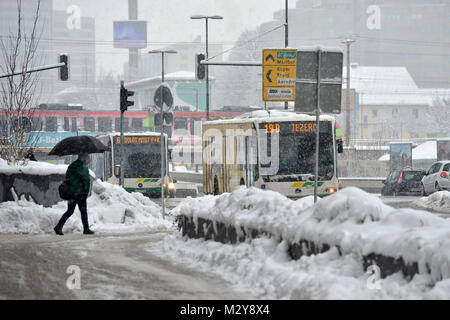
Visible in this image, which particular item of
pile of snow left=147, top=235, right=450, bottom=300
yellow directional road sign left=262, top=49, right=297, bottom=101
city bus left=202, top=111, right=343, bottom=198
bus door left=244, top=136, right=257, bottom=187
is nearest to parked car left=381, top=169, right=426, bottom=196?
yellow directional road sign left=262, top=49, right=297, bottom=101

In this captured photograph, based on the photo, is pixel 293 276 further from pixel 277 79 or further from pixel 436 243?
pixel 277 79

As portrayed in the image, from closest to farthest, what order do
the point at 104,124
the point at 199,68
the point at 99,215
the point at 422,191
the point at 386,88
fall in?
the point at 99,215, the point at 199,68, the point at 422,191, the point at 104,124, the point at 386,88

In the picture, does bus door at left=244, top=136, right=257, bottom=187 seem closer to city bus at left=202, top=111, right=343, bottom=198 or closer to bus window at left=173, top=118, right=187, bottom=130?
city bus at left=202, top=111, right=343, bottom=198

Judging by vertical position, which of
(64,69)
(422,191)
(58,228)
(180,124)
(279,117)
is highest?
(64,69)

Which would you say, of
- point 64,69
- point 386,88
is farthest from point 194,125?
point 386,88

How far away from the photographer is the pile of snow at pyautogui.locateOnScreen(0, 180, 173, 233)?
18.5 metres

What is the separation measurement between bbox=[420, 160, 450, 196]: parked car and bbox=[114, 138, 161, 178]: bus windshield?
1157 centimetres

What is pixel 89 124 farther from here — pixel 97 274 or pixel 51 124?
pixel 97 274

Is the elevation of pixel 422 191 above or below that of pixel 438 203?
below

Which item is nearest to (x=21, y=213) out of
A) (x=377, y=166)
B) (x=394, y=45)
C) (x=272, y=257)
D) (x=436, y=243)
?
(x=272, y=257)

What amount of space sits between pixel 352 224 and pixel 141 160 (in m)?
26.7

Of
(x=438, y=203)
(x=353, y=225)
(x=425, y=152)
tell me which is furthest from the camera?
(x=425, y=152)

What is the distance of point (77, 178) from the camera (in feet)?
54.1

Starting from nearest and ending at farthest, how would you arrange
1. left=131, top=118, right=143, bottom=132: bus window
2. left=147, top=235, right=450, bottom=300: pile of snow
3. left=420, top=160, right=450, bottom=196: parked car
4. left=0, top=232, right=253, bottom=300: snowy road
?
left=147, top=235, right=450, bottom=300: pile of snow
left=0, top=232, right=253, bottom=300: snowy road
left=420, top=160, right=450, bottom=196: parked car
left=131, top=118, right=143, bottom=132: bus window
